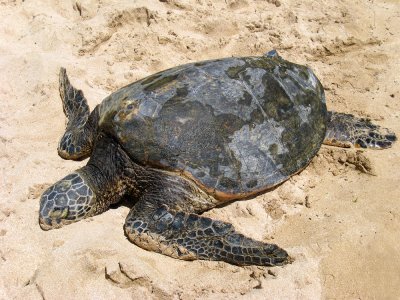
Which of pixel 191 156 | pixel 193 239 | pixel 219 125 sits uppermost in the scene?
pixel 219 125

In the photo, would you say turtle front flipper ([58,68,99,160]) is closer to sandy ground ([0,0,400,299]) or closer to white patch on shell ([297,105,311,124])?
sandy ground ([0,0,400,299])

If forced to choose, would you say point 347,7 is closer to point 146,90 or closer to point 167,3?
point 167,3

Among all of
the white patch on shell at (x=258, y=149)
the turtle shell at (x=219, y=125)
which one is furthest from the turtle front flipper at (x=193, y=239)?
the white patch on shell at (x=258, y=149)

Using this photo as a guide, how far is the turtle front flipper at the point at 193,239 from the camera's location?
2.49 m

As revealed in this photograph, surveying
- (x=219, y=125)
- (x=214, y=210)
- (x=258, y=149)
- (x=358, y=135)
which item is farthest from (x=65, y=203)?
(x=358, y=135)

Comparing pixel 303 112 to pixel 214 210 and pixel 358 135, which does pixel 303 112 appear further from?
pixel 214 210

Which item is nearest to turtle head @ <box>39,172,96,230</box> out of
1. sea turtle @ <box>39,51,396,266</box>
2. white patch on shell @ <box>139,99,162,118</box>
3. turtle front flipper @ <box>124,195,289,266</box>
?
sea turtle @ <box>39,51,396,266</box>

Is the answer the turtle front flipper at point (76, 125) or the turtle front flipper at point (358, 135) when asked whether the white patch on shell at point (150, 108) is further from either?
the turtle front flipper at point (358, 135)

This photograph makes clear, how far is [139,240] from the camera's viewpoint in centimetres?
260

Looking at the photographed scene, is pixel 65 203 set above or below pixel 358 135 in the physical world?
below

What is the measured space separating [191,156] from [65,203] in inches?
36.4

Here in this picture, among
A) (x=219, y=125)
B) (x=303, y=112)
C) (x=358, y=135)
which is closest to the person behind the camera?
(x=219, y=125)

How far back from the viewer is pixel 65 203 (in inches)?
107

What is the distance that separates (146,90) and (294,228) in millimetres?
1449
